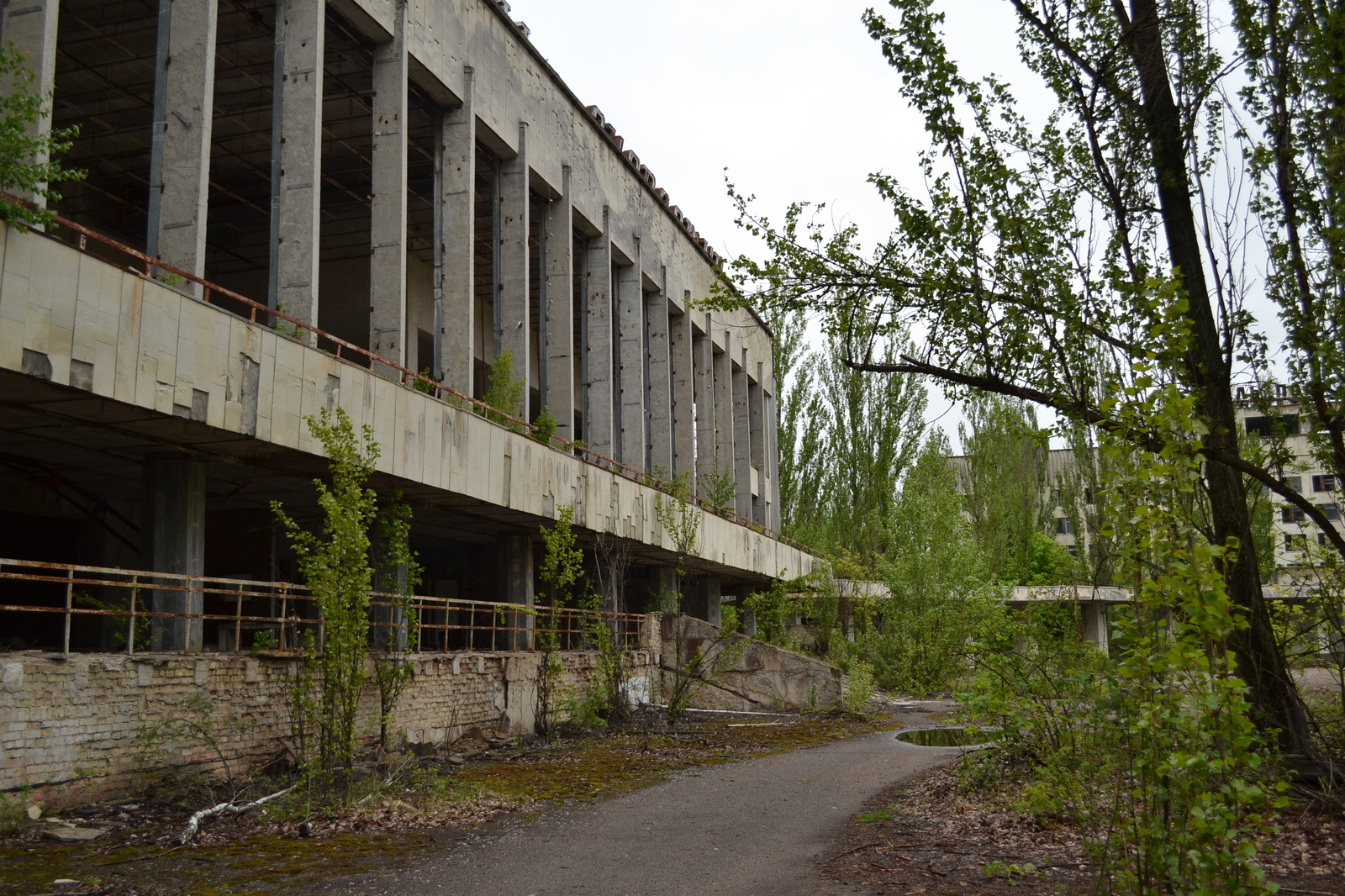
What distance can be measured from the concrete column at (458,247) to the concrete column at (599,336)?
7287 mm

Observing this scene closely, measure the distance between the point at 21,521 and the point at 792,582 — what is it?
74.1ft

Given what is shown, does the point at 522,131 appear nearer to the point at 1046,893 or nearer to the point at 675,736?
the point at 675,736

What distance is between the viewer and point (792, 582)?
35.7 meters

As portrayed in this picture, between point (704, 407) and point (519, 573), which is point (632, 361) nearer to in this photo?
point (704, 407)

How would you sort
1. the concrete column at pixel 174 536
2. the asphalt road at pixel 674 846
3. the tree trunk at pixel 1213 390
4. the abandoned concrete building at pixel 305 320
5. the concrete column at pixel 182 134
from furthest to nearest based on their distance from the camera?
the concrete column at pixel 182 134, the concrete column at pixel 174 536, the abandoned concrete building at pixel 305 320, the tree trunk at pixel 1213 390, the asphalt road at pixel 674 846

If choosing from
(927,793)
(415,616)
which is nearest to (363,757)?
(415,616)

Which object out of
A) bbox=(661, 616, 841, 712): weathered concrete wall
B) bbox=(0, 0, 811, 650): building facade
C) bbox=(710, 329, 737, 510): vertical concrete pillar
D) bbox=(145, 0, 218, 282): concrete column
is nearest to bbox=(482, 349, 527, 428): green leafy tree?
bbox=(0, 0, 811, 650): building facade

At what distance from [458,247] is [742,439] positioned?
22.1m

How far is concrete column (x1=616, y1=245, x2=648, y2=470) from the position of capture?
29750 mm

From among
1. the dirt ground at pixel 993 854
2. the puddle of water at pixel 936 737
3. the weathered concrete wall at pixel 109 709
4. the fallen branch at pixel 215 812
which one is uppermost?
the weathered concrete wall at pixel 109 709

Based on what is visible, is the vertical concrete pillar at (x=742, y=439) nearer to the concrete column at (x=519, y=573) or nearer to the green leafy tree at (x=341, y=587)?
the concrete column at (x=519, y=573)

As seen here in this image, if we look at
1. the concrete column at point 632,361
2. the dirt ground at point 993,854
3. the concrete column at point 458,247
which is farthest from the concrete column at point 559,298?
the dirt ground at point 993,854

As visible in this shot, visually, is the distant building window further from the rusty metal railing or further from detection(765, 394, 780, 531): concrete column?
detection(765, 394, 780, 531): concrete column

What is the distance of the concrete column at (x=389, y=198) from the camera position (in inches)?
732
